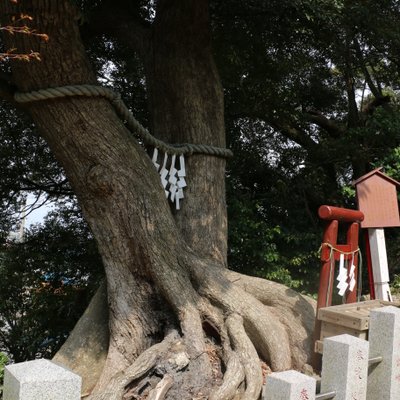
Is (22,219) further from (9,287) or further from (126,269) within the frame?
(126,269)

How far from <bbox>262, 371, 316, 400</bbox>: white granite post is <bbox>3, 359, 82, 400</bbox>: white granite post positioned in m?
0.89

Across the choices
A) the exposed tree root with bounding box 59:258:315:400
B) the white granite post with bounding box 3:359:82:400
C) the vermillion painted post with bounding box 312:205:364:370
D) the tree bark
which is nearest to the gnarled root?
the exposed tree root with bounding box 59:258:315:400

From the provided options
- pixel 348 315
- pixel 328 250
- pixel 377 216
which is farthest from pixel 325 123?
pixel 348 315

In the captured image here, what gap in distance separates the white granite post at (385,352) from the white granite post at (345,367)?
1.29 ft

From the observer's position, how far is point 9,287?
6.38 meters

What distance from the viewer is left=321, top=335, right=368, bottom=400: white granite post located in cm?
250

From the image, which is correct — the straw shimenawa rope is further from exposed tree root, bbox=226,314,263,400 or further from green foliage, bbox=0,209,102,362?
green foliage, bbox=0,209,102,362

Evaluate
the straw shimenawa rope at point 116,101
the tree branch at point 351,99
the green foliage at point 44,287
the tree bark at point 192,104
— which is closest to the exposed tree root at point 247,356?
the tree bark at point 192,104

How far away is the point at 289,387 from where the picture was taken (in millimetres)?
2119

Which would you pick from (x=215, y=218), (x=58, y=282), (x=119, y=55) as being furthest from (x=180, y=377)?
(x=119, y=55)

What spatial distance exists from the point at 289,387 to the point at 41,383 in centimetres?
105

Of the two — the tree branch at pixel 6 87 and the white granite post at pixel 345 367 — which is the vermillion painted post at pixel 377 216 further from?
the tree branch at pixel 6 87

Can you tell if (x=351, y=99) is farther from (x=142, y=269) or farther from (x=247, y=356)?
(x=247, y=356)

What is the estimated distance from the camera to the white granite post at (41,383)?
1641 mm
